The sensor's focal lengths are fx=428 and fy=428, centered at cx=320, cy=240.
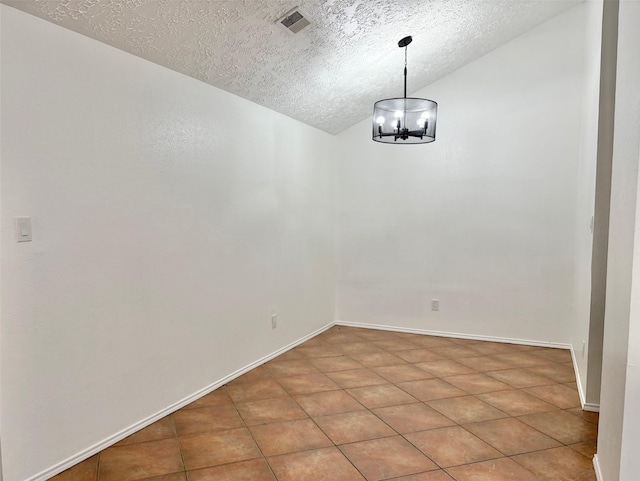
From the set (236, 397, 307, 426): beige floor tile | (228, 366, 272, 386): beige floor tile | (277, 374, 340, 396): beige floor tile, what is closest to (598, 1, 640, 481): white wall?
(236, 397, 307, 426): beige floor tile

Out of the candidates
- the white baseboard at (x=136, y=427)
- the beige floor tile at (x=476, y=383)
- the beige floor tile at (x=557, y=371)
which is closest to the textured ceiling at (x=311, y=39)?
the white baseboard at (x=136, y=427)

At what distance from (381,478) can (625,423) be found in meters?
1.11

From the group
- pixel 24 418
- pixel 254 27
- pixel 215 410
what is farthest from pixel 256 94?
pixel 24 418

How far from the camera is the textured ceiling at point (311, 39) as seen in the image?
2287mm

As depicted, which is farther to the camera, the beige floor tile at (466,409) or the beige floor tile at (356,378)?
the beige floor tile at (356,378)

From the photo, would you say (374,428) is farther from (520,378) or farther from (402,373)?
(520,378)

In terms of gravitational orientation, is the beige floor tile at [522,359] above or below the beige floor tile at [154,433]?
above

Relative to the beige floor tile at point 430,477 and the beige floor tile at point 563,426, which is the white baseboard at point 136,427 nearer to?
the beige floor tile at point 430,477

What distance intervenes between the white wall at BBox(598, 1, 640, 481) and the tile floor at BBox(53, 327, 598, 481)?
1.81 ft

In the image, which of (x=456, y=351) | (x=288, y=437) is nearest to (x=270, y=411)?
(x=288, y=437)

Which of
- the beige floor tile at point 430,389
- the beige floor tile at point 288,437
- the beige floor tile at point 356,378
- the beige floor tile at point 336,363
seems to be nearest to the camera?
the beige floor tile at point 288,437

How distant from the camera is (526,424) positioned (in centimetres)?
269

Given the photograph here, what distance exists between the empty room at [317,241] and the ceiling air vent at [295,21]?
0.09ft

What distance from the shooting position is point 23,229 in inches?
78.2
